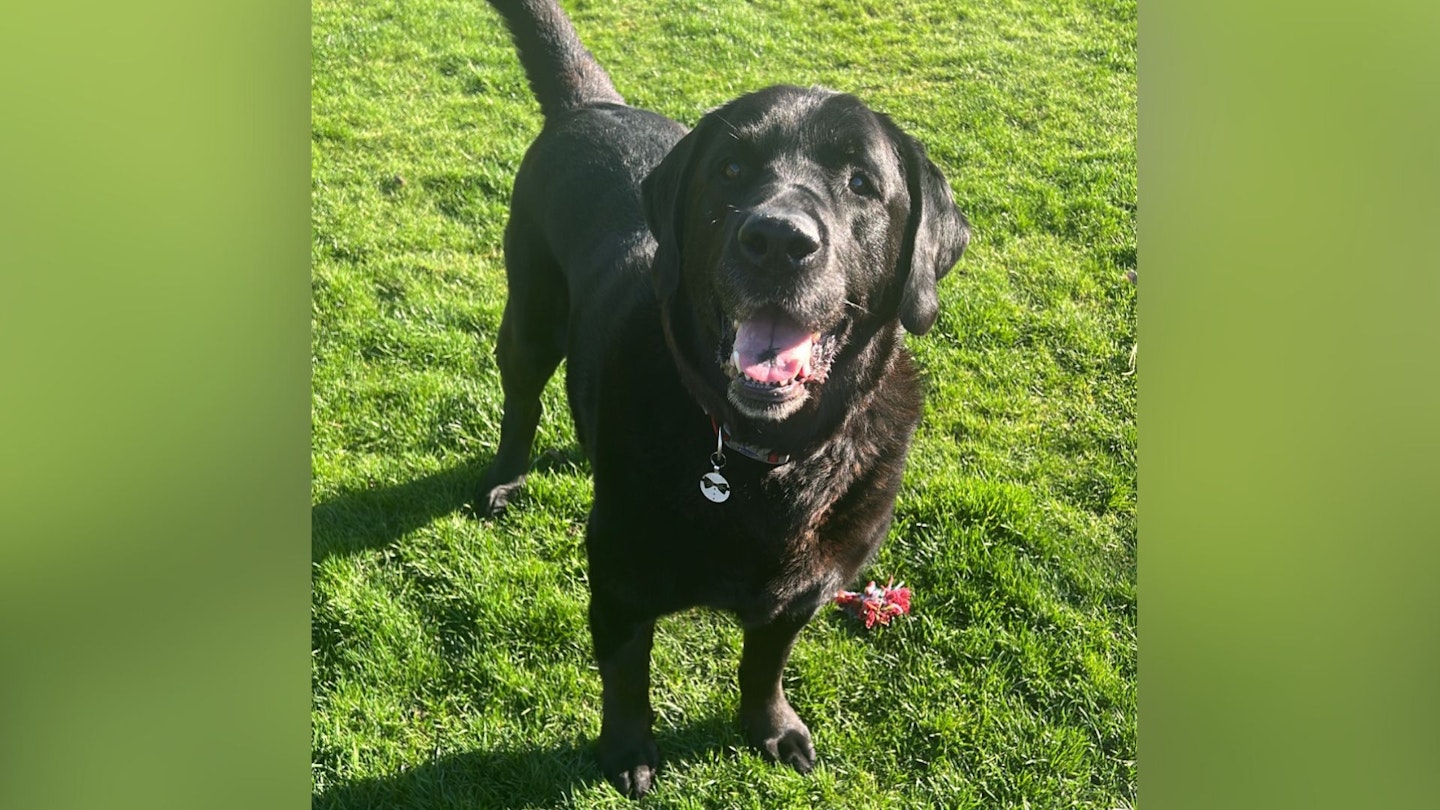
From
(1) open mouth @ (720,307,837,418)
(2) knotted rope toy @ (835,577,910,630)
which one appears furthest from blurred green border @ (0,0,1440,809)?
(2) knotted rope toy @ (835,577,910,630)

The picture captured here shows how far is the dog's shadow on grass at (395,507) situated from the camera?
3.04 m

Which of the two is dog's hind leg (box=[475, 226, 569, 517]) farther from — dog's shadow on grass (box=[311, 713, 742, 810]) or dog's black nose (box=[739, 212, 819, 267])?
dog's black nose (box=[739, 212, 819, 267])

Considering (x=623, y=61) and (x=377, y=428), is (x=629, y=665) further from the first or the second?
(x=623, y=61)

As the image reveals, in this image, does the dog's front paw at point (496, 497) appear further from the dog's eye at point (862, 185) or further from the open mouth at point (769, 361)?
the dog's eye at point (862, 185)

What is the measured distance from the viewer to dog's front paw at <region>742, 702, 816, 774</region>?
2619mm

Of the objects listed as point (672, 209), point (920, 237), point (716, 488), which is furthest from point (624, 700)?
point (920, 237)

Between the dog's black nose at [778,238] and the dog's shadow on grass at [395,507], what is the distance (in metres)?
1.71

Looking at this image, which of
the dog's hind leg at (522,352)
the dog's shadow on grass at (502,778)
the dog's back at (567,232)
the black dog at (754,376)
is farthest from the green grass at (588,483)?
the dog's back at (567,232)
